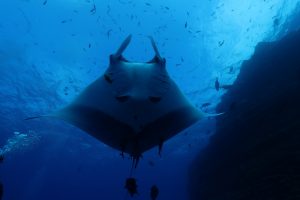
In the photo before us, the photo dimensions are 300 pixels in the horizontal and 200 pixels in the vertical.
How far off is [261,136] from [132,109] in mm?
11783

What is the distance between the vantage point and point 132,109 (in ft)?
12.0

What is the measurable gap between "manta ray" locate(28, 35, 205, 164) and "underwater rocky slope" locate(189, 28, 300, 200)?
6839 millimetres

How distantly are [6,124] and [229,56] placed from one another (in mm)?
29450

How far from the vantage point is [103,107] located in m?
3.90

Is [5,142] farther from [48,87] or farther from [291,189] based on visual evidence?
[291,189]

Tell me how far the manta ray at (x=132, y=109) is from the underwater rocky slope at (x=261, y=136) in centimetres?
684

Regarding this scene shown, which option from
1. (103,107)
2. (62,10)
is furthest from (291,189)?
(62,10)

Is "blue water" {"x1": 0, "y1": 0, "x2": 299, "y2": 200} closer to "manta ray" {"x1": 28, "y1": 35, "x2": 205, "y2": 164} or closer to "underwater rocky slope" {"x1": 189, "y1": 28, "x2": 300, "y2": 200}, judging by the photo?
"underwater rocky slope" {"x1": 189, "y1": 28, "x2": 300, "y2": 200}

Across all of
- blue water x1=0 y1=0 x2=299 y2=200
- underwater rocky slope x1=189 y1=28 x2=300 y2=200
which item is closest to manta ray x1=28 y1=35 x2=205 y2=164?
underwater rocky slope x1=189 y1=28 x2=300 y2=200

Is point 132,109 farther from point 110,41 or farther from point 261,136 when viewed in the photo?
point 110,41

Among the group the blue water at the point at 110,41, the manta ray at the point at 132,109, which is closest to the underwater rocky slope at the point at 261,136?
the blue water at the point at 110,41

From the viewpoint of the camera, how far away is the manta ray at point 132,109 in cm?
368

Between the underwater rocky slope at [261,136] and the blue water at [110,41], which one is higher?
the blue water at [110,41]

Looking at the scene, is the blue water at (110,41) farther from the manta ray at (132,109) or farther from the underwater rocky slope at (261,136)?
the manta ray at (132,109)
